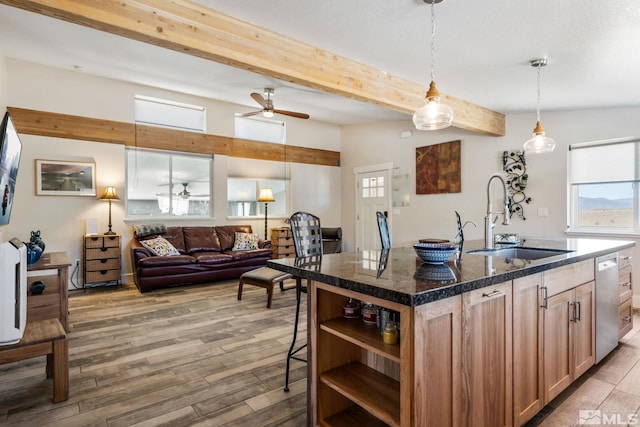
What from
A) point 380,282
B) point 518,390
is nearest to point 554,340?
point 518,390

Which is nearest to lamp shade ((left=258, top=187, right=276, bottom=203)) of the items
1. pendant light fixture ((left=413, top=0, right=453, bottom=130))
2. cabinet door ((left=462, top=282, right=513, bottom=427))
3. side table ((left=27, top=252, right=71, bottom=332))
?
side table ((left=27, top=252, right=71, bottom=332))

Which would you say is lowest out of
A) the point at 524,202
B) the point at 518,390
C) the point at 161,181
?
the point at 518,390

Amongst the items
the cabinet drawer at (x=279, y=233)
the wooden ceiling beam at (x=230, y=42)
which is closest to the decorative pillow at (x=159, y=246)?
the cabinet drawer at (x=279, y=233)

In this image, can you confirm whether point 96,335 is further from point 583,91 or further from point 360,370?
point 583,91

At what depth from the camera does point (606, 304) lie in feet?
8.30

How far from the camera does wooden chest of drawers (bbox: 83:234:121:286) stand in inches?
197

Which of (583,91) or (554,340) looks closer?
(554,340)

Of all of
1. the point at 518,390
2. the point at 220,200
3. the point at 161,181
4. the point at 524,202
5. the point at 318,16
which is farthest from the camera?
the point at 220,200

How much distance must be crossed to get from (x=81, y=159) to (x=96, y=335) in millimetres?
3191

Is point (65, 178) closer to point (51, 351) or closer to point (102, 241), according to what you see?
point (102, 241)

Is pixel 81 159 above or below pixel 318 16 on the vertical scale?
below

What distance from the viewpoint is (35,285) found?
2934 mm

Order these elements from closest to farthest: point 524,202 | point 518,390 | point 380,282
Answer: point 380,282 < point 518,390 < point 524,202

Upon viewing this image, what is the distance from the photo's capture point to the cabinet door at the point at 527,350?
5.54 feet
